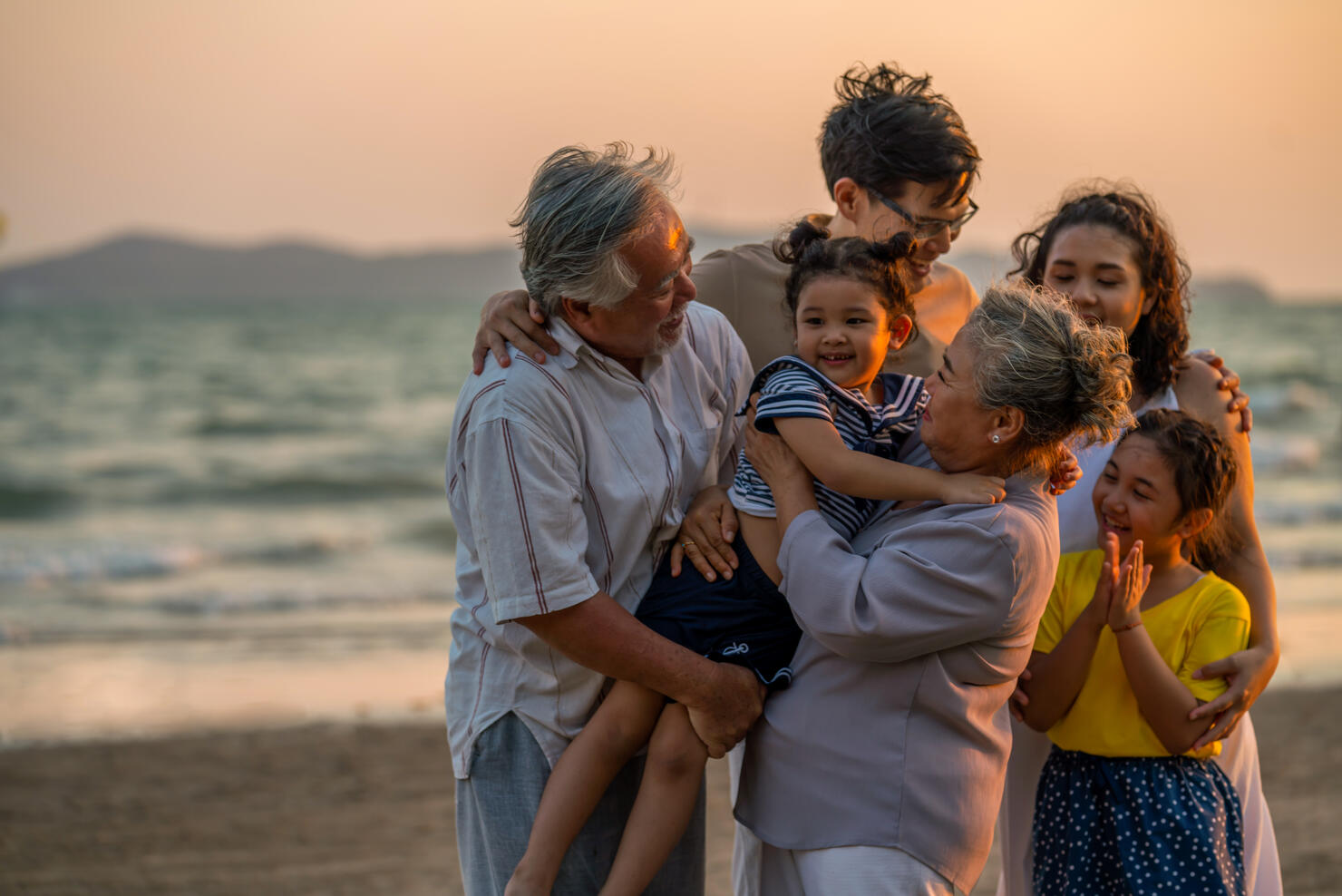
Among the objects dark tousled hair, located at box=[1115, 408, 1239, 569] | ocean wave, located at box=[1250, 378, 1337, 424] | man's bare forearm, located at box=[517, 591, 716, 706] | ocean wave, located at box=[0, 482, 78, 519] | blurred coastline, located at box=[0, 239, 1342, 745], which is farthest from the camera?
ocean wave, located at box=[1250, 378, 1337, 424]

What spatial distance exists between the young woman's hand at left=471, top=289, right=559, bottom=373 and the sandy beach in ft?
9.65

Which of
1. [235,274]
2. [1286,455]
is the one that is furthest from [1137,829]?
[235,274]

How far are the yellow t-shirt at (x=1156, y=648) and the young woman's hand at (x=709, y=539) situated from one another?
0.77 m

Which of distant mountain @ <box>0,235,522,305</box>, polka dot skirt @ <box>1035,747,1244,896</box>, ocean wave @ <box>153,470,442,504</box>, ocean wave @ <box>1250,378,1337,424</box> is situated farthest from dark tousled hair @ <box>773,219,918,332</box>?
distant mountain @ <box>0,235,522,305</box>

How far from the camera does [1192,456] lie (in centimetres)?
246

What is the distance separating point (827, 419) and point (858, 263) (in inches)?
13.4

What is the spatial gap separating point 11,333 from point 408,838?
27.4 meters

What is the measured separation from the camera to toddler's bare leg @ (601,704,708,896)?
2209mm

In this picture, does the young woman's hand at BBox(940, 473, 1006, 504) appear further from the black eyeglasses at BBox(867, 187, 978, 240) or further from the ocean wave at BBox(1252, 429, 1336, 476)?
the ocean wave at BBox(1252, 429, 1336, 476)

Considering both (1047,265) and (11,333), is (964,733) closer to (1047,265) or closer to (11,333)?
(1047,265)

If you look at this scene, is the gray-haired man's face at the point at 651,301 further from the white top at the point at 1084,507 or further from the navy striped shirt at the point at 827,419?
the white top at the point at 1084,507

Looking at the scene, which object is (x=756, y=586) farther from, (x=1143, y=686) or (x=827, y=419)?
(x=1143, y=686)

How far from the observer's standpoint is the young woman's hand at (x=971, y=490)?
2.03 m

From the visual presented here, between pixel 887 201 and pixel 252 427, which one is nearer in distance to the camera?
pixel 887 201
